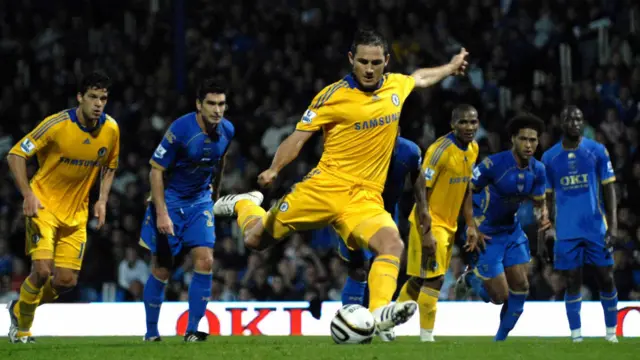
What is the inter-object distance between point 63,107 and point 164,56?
6.54 feet

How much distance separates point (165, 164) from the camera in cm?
1027

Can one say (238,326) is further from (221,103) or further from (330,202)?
(330,202)

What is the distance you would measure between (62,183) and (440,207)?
11.9 ft

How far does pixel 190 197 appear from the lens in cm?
1072

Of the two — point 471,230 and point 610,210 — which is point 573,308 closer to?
point 610,210

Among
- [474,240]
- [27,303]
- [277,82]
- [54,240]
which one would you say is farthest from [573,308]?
[277,82]

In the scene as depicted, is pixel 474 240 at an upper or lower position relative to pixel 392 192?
lower

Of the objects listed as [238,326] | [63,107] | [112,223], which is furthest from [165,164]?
[63,107]

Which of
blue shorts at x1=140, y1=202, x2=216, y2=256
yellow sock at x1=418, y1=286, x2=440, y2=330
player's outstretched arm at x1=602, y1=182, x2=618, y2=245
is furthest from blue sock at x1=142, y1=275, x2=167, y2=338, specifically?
player's outstretched arm at x1=602, y1=182, x2=618, y2=245

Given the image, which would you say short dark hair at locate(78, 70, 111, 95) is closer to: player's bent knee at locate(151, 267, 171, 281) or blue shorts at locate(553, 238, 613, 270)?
player's bent knee at locate(151, 267, 171, 281)

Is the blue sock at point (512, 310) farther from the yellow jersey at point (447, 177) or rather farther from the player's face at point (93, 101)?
the player's face at point (93, 101)

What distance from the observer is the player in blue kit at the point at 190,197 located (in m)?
10.3

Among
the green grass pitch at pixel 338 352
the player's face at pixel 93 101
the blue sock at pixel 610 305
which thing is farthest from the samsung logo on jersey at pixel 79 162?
the blue sock at pixel 610 305

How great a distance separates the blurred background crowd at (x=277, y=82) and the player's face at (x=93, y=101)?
590cm
